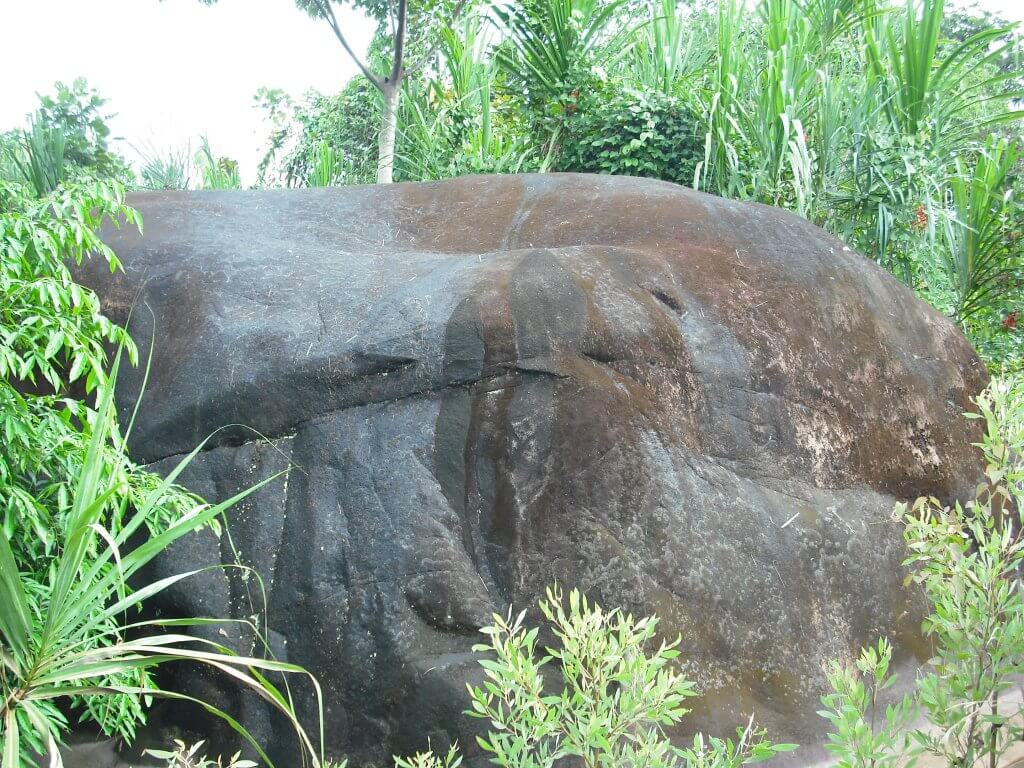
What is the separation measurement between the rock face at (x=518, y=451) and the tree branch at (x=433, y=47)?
4.32m

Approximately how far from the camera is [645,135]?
6879mm

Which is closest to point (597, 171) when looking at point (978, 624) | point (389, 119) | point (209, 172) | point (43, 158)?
point (389, 119)

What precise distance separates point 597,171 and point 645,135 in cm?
56

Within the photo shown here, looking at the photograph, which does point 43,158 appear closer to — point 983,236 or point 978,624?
point 983,236

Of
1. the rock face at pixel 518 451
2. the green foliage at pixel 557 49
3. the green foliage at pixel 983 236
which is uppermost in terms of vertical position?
the green foliage at pixel 557 49

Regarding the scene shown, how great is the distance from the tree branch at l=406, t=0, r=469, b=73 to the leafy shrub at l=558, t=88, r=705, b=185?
1903 millimetres

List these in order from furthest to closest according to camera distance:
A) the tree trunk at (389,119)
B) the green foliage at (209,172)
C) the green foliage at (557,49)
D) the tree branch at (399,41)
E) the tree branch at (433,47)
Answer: the green foliage at (209,172) → the tree branch at (433,47) → the tree trunk at (389,119) → the tree branch at (399,41) → the green foliage at (557,49)

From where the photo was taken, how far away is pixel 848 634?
3.90 metres

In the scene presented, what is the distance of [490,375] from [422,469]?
16.8 inches

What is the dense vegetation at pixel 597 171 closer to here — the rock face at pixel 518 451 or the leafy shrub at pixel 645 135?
the leafy shrub at pixel 645 135

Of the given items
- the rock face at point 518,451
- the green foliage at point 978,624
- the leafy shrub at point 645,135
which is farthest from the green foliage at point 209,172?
the green foliage at point 978,624

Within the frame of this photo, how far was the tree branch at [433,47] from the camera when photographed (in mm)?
8414

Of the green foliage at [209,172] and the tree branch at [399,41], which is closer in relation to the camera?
the tree branch at [399,41]

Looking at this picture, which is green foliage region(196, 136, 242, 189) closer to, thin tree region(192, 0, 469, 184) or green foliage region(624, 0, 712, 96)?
thin tree region(192, 0, 469, 184)
